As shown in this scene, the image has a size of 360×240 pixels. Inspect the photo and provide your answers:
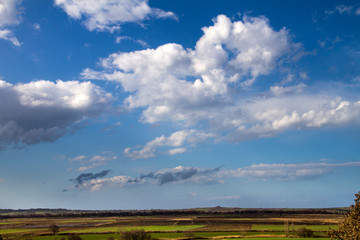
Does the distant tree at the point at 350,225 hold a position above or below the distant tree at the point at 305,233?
above

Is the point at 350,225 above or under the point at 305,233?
above

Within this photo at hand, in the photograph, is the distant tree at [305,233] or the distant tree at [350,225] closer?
the distant tree at [350,225]

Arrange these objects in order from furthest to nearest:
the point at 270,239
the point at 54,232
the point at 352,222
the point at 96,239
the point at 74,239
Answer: the point at 54,232, the point at 96,239, the point at 74,239, the point at 270,239, the point at 352,222

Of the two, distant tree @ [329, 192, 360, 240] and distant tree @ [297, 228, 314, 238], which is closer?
distant tree @ [329, 192, 360, 240]

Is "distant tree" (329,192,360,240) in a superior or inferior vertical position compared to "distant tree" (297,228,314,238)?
superior

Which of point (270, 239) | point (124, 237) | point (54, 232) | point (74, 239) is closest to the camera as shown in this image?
point (124, 237)

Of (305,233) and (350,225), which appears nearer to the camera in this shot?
(350,225)

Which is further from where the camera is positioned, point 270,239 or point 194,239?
point 194,239

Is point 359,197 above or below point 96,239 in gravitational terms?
above

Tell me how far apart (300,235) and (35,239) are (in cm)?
7453

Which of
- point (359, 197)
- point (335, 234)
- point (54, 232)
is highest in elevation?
point (359, 197)

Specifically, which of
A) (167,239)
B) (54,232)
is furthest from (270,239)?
(54,232)

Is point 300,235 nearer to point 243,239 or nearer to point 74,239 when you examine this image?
point 243,239

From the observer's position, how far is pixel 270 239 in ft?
251
